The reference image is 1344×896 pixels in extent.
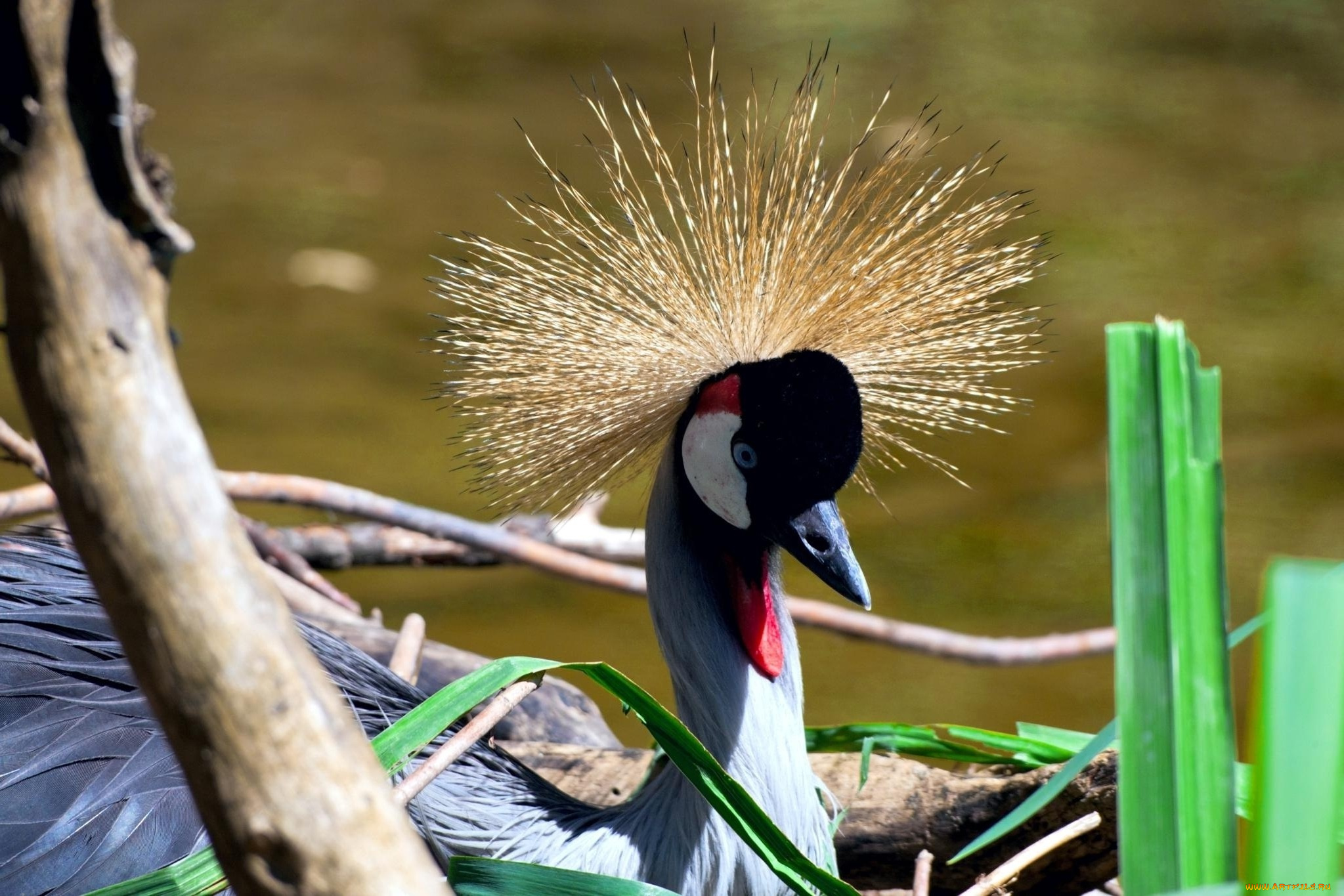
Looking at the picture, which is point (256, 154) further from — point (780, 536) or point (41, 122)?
point (41, 122)

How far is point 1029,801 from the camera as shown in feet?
1.73

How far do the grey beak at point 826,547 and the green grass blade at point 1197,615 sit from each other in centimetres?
50

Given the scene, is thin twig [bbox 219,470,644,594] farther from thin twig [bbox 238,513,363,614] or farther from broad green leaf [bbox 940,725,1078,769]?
broad green leaf [bbox 940,725,1078,769]

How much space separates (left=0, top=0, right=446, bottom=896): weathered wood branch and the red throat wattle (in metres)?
0.65

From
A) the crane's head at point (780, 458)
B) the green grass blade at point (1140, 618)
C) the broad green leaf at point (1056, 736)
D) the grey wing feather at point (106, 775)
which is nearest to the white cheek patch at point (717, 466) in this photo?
the crane's head at point (780, 458)

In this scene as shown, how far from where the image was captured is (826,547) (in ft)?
3.14

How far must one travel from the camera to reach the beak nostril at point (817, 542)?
0.96m

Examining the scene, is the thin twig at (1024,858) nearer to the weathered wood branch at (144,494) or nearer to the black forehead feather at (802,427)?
the black forehead feather at (802,427)

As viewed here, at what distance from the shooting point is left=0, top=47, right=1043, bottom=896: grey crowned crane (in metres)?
0.95

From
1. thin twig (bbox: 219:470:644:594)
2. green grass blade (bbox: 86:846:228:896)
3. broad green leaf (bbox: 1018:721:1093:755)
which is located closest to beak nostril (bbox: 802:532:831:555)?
broad green leaf (bbox: 1018:721:1093:755)

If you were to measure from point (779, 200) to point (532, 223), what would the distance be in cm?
20

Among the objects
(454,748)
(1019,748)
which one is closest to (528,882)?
A: (454,748)

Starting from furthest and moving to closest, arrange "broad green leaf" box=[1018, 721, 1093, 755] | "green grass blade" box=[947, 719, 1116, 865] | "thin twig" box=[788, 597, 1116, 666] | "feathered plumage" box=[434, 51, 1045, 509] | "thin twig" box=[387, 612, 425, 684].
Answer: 1. "thin twig" box=[788, 597, 1116, 666]
2. "thin twig" box=[387, 612, 425, 684]
3. "broad green leaf" box=[1018, 721, 1093, 755]
4. "feathered plumage" box=[434, 51, 1045, 509]
5. "green grass blade" box=[947, 719, 1116, 865]

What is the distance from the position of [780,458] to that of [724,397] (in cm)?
7
